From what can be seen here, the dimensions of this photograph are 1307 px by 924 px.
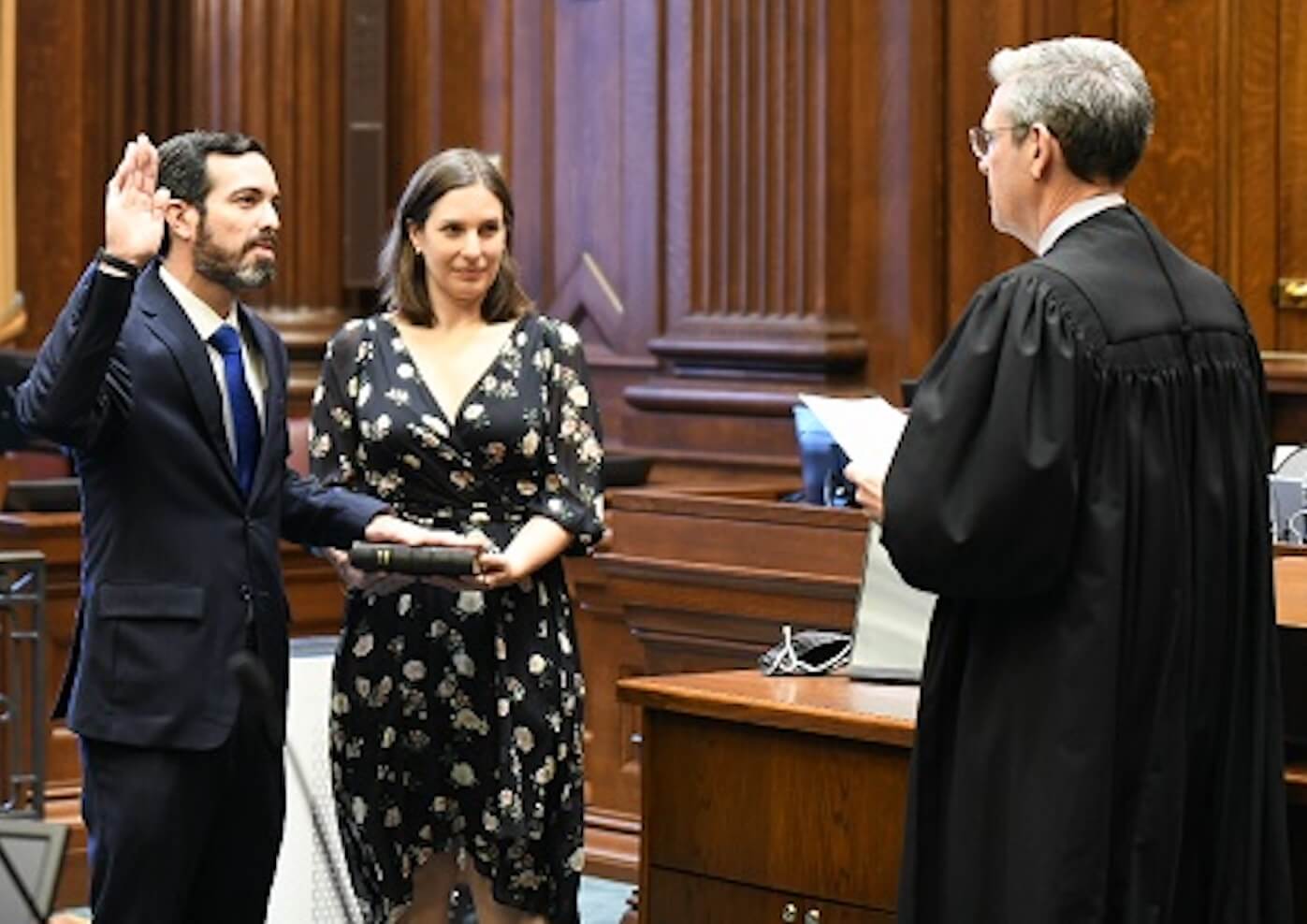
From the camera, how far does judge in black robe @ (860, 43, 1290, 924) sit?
10.7 ft

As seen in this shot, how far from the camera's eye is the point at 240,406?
4066 mm

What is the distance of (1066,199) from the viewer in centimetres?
341

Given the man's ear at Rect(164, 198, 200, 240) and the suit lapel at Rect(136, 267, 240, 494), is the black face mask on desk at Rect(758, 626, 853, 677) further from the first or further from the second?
the man's ear at Rect(164, 198, 200, 240)

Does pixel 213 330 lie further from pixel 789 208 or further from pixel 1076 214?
pixel 789 208

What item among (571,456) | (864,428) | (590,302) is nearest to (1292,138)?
(590,302)

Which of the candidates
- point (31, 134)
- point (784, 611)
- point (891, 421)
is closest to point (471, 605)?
point (891, 421)

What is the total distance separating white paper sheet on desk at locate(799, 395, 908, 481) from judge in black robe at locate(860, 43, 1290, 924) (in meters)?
0.13

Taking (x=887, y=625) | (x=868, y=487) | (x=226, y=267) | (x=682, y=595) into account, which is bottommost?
(x=682, y=595)

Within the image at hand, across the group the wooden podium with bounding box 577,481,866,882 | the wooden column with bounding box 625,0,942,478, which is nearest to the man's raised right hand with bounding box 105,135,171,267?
the wooden podium with bounding box 577,481,866,882

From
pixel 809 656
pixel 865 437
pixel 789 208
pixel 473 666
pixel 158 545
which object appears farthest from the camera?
pixel 789 208

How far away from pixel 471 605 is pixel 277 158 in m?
5.00

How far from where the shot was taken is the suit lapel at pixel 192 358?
157 inches

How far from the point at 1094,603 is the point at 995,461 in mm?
205

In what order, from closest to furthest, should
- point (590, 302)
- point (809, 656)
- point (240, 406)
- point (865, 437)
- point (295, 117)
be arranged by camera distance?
point (865, 437) < point (240, 406) < point (809, 656) < point (590, 302) < point (295, 117)
